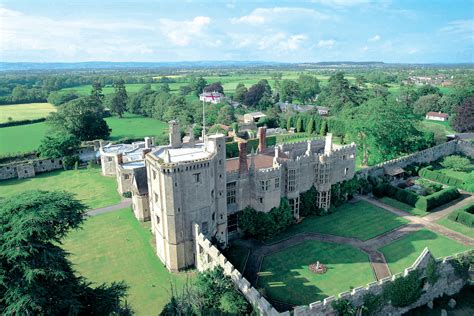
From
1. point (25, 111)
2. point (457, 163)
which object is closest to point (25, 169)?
point (457, 163)

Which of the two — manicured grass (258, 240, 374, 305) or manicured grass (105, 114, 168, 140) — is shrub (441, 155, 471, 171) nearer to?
manicured grass (258, 240, 374, 305)

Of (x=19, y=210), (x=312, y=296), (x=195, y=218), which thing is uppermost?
(x=19, y=210)

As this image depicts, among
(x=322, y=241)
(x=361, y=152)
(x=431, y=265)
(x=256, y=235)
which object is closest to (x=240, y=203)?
(x=256, y=235)

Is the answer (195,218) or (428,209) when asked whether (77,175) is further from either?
(428,209)

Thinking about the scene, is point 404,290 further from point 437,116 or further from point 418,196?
point 437,116

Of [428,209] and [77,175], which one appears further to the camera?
[77,175]

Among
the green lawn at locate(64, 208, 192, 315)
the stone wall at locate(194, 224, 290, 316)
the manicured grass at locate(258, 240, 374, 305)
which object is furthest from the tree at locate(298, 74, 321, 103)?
the stone wall at locate(194, 224, 290, 316)

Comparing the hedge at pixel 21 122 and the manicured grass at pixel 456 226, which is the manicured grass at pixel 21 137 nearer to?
the hedge at pixel 21 122
